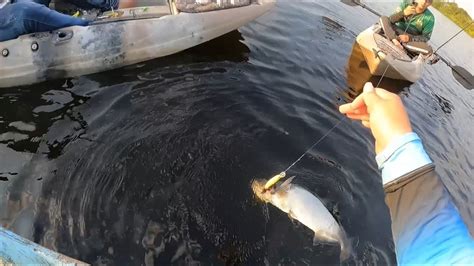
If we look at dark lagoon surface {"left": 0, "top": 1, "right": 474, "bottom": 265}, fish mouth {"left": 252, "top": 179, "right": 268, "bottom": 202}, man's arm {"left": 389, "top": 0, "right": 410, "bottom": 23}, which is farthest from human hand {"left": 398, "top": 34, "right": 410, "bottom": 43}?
fish mouth {"left": 252, "top": 179, "right": 268, "bottom": 202}

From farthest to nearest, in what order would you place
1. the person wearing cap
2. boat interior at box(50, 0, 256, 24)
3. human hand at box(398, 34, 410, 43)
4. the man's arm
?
1. the man's arm
2. human hand at box(398, 34, 410, 43)
3. boat interior at box(50, 0, 256, 24)
4. the person wearing cap

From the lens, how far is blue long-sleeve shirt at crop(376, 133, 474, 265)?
70.5 inches

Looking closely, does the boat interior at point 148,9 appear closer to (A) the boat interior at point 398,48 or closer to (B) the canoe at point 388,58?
(B) the canoe at point 388,58

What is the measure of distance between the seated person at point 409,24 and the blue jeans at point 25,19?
29.3 ft

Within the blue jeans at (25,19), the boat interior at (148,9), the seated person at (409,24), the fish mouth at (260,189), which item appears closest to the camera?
the fish mouth at (260,189)

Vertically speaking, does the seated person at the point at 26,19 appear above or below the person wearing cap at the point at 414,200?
below

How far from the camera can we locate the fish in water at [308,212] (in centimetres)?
473

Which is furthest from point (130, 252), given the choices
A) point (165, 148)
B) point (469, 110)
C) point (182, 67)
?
point (469, 110)

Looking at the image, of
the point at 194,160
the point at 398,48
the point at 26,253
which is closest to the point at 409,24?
the point at 398,48

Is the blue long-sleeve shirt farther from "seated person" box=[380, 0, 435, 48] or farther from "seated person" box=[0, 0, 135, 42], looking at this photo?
"seated person" box=[380, 0, 435, 48]

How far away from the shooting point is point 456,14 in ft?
65.0

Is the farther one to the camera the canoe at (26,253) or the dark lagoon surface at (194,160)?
the dark lagoon surface at (194,160)

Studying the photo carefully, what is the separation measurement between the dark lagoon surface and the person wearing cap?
3051 millimetres

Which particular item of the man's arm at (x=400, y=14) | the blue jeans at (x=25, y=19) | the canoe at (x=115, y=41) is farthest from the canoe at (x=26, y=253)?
the man's arm at (x=400, y=14)
